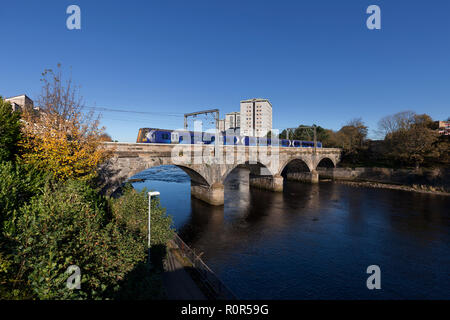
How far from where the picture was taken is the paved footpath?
12734 mm

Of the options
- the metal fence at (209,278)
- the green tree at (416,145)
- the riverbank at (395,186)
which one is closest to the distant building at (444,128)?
the green tree at (416,145)

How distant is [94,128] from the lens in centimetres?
2061

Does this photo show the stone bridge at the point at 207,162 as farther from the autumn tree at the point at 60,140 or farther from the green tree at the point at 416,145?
the green tree at the point at 416,145

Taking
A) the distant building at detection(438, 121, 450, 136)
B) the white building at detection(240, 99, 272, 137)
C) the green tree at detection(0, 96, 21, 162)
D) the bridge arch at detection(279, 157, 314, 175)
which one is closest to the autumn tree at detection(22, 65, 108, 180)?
the green tree at detection(0, 96, 21, 162)

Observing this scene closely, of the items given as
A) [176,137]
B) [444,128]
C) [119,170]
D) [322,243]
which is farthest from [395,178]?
[119,170]

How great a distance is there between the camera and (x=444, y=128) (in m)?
72.1

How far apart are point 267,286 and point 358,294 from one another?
6253 mm

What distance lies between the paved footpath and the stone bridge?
13.6 m

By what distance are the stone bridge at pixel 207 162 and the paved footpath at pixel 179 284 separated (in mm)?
13568

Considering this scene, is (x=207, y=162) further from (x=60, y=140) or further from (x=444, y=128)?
(x=444, y=128)

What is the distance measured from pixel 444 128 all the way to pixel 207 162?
83240 millimetres
